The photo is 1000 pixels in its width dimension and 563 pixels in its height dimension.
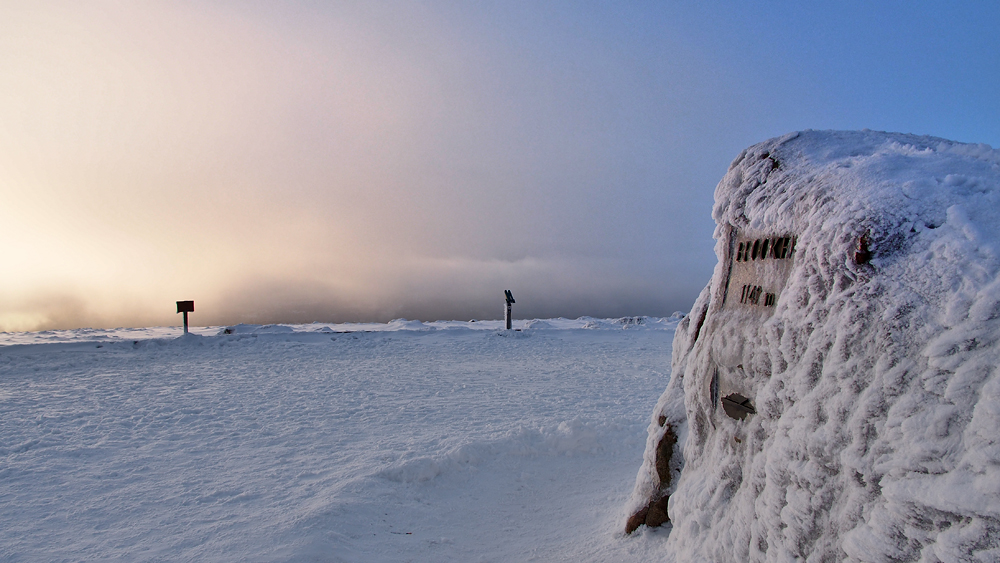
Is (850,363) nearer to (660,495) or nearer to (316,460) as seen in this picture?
(660,495)

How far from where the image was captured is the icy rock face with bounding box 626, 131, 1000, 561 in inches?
64.8

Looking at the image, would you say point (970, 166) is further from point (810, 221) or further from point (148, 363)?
point (148, 363)

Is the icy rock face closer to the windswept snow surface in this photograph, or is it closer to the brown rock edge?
the brown rock edge

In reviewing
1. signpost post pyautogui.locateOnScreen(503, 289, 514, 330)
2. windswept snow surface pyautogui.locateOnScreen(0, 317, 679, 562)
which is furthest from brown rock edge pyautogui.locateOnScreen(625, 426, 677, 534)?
signpost post pyautogui.locateOnScreen(503, 289, 514, 330)

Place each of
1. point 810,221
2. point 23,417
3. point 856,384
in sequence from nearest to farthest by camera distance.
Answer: point 856,384 → point 810,221 → point 23,417

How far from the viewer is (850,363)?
2025mm

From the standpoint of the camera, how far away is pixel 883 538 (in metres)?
1.73

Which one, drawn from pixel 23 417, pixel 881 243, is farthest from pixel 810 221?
pixel 23 417

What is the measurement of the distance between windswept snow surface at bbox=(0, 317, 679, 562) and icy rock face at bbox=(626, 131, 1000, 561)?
1090 millimetres

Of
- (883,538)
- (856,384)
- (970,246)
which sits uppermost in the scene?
(970,246)

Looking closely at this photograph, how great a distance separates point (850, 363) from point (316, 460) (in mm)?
4484

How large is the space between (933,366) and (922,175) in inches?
37.2

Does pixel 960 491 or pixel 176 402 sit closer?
pixel 960 491

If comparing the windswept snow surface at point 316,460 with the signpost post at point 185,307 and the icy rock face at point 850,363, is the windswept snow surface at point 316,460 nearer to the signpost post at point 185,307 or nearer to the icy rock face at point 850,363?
the icy rock face at point 850,363
